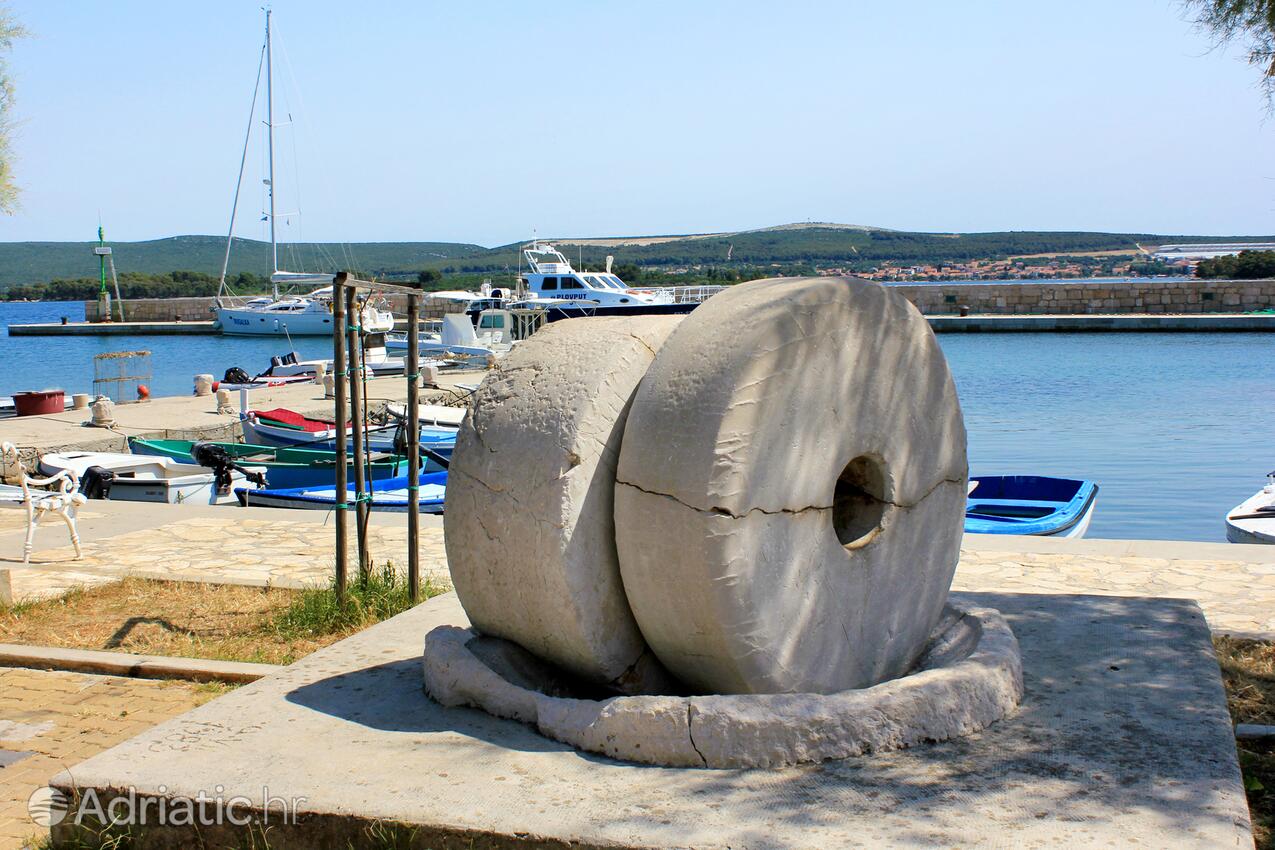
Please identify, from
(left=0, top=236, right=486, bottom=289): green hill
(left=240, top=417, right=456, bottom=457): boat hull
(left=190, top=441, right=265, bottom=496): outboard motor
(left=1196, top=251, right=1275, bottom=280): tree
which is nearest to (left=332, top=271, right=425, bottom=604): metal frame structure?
(left=190, top=441, right=265, bottom=496): outboard motor

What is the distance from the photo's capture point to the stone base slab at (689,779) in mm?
3215

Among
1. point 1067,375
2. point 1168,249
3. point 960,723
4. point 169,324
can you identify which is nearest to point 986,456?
point 1067,375

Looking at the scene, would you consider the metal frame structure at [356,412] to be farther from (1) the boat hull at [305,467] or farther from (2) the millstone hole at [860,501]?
(1) the boat hull at [305,467]

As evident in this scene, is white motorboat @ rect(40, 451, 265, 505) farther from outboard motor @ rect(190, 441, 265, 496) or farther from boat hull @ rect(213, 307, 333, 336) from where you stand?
boat hull @ rect(213, 307, 333, 336)

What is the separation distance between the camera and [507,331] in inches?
1449

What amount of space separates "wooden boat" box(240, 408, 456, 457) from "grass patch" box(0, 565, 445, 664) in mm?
8600

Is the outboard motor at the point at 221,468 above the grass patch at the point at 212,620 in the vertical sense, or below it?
below

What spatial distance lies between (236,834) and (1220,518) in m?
15.0

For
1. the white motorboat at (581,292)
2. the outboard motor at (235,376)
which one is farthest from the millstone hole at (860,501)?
the white motorboat at (581,292)

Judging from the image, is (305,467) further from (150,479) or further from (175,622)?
(175,622)

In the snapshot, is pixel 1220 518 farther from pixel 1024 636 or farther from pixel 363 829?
pixel 363 829

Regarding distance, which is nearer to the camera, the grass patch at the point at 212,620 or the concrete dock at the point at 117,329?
the grass patch at the point at 212,620

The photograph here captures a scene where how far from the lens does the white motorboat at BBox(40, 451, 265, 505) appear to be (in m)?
13.7

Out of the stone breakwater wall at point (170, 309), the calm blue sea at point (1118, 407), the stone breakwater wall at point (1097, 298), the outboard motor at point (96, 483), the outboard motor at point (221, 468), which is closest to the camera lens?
the outboard motor at point (96, 483)
